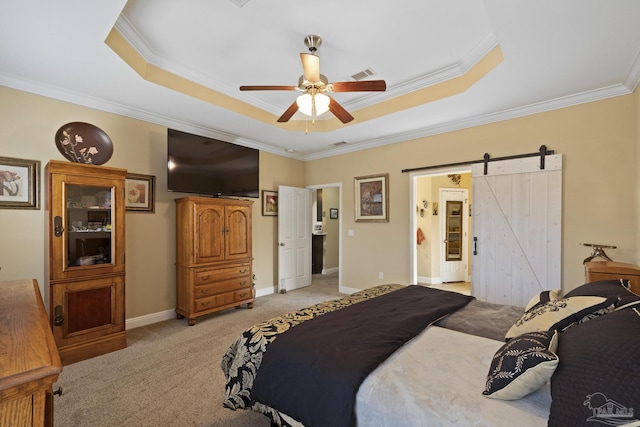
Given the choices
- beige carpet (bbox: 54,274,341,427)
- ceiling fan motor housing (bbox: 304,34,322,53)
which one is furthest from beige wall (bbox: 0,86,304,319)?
ceiling fan motor housing (bbox: 304,34,322,53)

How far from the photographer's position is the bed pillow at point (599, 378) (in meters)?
0.82

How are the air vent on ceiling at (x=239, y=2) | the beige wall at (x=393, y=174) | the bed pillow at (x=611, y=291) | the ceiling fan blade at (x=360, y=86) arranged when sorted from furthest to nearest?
the beige wall at (x=393, y=174)
the ceiling fan blade at (x=360, y=86)
the air vent on ceiling at (x=239, y=2)
the bed pillow at (x=611, y=291)

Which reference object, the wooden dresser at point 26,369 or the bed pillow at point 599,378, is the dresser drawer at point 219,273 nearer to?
the wooden dresser at point 26,369

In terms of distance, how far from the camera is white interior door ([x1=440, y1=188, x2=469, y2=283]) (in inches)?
243

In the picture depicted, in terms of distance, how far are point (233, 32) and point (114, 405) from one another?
10.1ft

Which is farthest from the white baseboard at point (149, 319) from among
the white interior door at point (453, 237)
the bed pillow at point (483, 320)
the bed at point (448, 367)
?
the white interior door at point (453, 237)

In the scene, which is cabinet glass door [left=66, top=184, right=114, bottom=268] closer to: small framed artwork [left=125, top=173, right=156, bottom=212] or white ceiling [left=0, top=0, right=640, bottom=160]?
small framed artwork [left=125, top=173, right=156, bottom=212]

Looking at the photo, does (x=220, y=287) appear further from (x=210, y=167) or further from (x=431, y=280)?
(x=431, y=280)

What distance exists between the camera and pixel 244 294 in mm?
4324

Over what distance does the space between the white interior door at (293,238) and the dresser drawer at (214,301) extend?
1.36 metres

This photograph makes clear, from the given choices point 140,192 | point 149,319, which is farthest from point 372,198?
point 149,319

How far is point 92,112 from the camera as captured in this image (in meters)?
3.32

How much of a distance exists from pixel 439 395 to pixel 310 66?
229 centimetres

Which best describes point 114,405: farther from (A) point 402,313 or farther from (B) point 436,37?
(B) point 436,37
